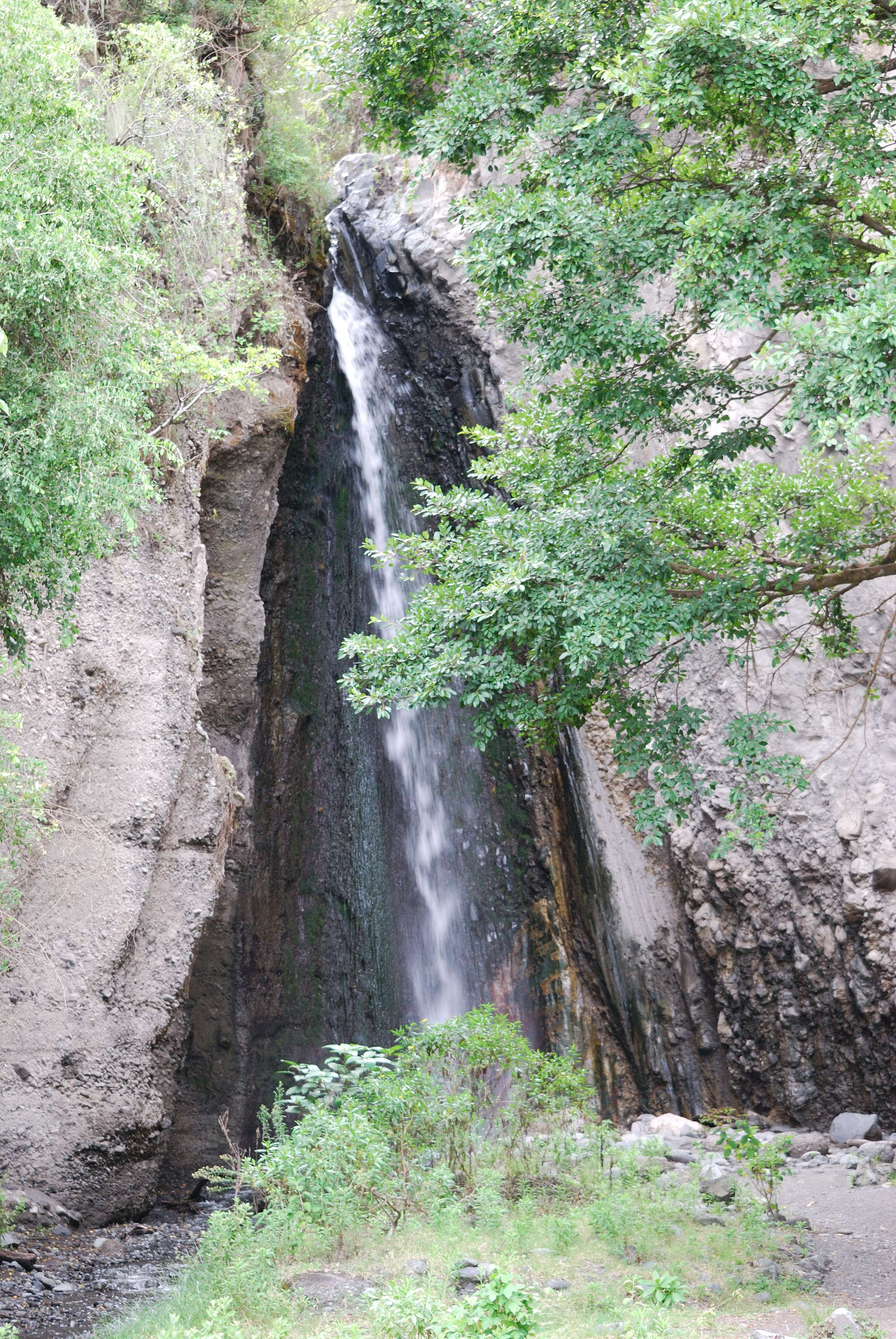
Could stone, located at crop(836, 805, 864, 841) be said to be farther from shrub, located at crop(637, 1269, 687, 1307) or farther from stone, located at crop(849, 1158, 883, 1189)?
shrub, located at crop(637, 1269, 687, 1307)

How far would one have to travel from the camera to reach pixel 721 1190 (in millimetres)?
7812

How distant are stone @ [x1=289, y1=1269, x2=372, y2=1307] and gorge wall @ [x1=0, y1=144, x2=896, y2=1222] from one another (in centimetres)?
367

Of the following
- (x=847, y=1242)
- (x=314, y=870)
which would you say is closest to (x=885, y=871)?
(x=847, y=1242)

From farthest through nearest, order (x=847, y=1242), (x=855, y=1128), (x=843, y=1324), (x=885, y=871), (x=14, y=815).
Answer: (x=885, y=871), (x=855, y=1128), (x=14, y=815), (x=847, y=1242), (x=843, y=1324)

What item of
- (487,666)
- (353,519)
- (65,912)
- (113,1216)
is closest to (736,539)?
(487,666)

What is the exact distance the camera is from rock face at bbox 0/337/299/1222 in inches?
345

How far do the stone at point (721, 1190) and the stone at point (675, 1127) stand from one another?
137 inches

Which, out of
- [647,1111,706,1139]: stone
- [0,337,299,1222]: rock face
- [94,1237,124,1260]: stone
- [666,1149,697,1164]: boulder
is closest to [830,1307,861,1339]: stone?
[666,1149,697,1164]: boulder

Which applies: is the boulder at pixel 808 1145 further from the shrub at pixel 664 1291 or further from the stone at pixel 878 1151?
the shrub at pixel 664 1291

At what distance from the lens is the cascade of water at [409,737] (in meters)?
13.9

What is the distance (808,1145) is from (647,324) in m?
8.69

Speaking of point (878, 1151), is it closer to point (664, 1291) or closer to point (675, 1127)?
point (675, 1127)

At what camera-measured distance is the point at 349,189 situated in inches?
802

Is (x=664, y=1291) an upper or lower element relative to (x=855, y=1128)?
lower
